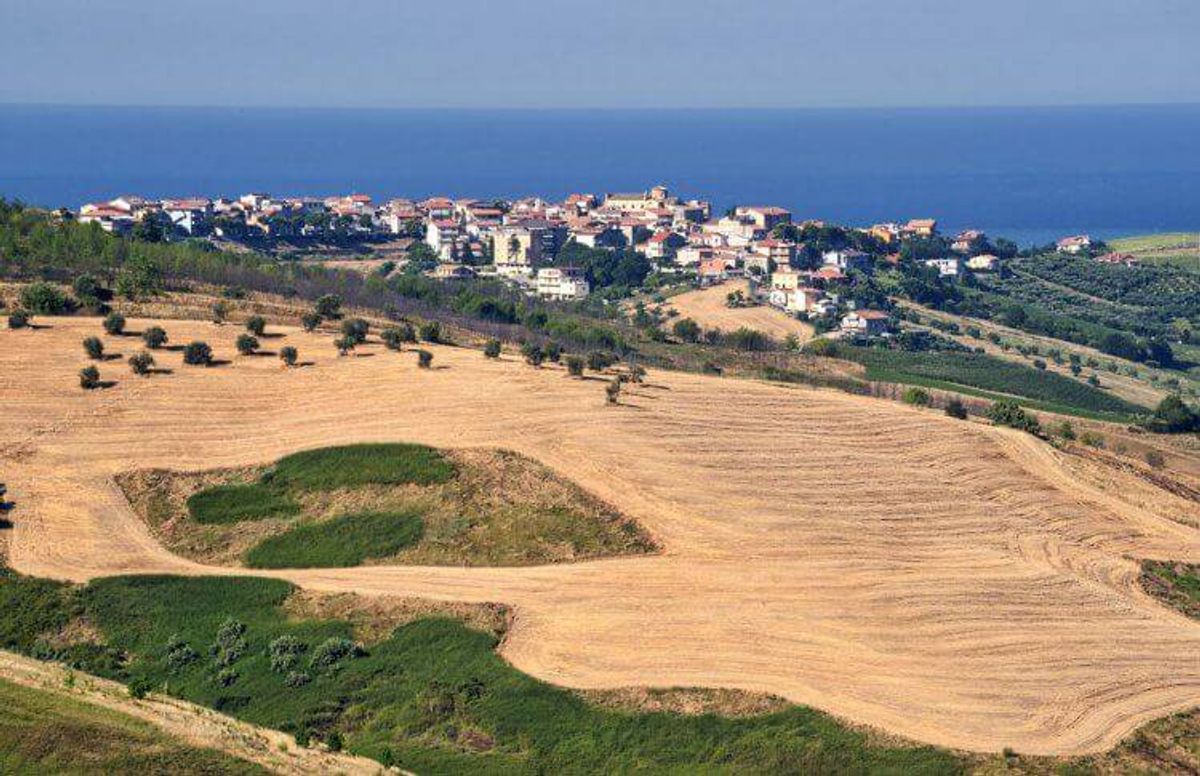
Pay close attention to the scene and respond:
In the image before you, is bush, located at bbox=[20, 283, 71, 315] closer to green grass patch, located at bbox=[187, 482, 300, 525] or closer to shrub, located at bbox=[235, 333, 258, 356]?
shrub, located at bbox=[235, 333, 258, 356]

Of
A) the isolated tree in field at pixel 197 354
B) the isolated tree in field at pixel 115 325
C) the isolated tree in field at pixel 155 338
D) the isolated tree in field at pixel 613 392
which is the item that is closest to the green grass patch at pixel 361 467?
the isolated tree in field at pixel 613 392

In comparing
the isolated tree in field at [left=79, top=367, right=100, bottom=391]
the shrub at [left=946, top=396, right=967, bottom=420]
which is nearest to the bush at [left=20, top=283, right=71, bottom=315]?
the isolated tree in field at [left=79, top=367, right=100, bottom=391]

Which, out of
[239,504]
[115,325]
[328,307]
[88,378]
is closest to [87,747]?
[239,504]

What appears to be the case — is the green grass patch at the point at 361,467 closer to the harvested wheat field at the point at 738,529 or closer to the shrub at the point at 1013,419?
the harvested wheat field at the point at 738,529

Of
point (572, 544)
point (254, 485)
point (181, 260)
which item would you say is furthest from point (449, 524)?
point (181, 260)

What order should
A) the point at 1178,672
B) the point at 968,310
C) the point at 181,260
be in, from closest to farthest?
1. the point at 1178,672
2. the point at 181,260
3. the point at 968,310

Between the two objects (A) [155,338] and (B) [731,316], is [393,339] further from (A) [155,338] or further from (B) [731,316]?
(B) [731,316]

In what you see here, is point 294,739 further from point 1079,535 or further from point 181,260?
point 181,260
